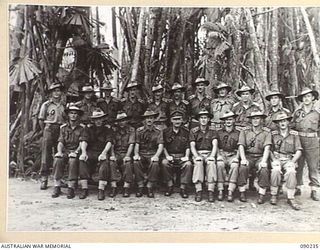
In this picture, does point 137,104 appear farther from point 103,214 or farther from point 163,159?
point 103,214

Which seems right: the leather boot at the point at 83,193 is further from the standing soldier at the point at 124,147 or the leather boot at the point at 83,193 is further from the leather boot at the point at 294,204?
the leather boot at the point at 294,204

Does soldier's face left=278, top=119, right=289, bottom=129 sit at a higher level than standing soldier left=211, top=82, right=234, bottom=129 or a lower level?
lower

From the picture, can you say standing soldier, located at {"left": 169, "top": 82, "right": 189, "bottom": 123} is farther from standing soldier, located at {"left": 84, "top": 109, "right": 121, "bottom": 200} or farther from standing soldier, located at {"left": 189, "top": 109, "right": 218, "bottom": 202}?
standing soldier, located at {"left": 84, "top": 109, "right": 121, "bottom": 200}

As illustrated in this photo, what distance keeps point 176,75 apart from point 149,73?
0.08 m

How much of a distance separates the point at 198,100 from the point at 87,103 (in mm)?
310

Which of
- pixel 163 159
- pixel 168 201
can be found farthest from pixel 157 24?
pixel 168 201

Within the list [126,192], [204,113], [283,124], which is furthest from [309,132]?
[126,192]

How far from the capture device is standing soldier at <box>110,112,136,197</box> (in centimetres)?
154

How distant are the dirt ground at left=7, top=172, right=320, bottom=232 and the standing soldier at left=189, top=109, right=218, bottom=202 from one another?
2.0 inches

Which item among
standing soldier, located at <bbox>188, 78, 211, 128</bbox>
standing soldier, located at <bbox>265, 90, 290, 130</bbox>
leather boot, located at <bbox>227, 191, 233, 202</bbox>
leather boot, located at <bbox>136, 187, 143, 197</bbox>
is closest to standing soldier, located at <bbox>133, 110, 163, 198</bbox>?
leather boot, located at <bbox>136, 187, 143, 197</bbox>

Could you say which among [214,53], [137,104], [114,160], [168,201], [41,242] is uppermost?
[214,53]

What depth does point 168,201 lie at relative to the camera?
1.53 metres

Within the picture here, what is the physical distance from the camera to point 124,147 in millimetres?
1549

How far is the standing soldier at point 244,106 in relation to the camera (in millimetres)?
1550
